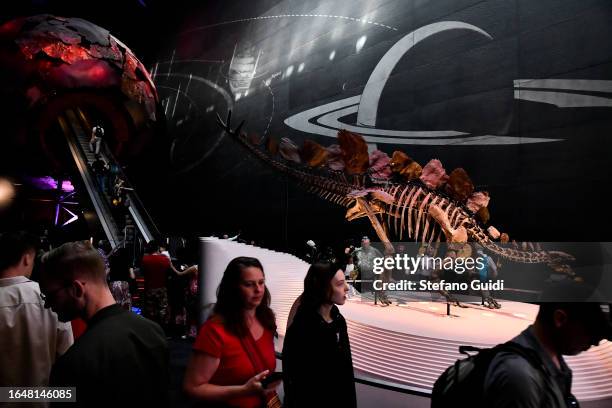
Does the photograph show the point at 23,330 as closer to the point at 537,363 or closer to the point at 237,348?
the point at 237,348

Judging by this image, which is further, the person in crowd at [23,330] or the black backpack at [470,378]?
the person in crowd at [23,330]

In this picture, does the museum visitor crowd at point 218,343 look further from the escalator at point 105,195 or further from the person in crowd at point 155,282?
the escalator at point 105,195

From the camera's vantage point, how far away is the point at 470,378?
1.13 meters

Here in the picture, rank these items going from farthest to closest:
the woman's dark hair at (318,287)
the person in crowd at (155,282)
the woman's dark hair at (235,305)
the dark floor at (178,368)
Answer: the person in crowd at (155,282) → the dark floor at (178,368) → the woman's dark hair at (318,287) → the woman's dark hair at (235,305)

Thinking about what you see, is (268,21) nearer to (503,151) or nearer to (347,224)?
(347,224)

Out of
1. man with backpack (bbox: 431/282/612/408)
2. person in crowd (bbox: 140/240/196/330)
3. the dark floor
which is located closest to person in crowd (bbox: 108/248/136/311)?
person in crowd (bbox: 140/240/196/330)

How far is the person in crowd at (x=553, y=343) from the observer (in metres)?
1.06

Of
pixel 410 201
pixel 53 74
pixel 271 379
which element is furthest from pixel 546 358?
pixel 410 201

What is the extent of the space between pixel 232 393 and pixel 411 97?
309 inches

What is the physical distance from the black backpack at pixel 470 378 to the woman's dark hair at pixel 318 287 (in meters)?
1.28

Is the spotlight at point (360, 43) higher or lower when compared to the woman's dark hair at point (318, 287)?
higher

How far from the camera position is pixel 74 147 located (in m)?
11.0

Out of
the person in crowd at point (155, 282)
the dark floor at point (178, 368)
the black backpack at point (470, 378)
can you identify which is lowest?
the dark floor at point (178, 368)

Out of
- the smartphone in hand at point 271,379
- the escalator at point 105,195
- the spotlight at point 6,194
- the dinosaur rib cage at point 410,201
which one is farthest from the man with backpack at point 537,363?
the spotlight at point 6,194
